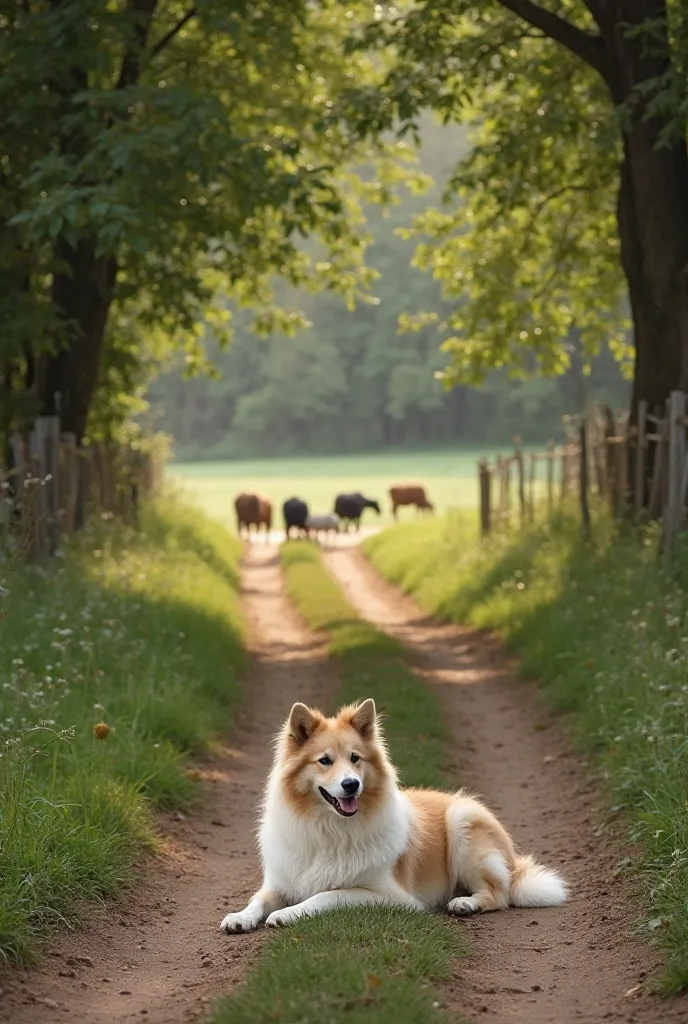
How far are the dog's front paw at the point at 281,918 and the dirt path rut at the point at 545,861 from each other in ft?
2.80

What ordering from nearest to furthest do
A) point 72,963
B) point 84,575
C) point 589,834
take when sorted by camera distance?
point 72,963, point 589,834, point 84,575

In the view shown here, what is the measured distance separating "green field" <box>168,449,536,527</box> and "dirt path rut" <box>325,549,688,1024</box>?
1328 inches

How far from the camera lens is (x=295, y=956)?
5.75 m

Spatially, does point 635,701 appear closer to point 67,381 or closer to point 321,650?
point 321,650

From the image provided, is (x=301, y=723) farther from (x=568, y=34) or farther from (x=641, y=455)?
(x=568, y=34)

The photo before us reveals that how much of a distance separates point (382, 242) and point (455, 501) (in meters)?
45.0

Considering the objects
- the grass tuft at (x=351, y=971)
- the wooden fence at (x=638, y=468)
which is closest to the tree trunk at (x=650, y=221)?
the wooden fence at (x=638, y=468)

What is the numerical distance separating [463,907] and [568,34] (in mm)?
12307

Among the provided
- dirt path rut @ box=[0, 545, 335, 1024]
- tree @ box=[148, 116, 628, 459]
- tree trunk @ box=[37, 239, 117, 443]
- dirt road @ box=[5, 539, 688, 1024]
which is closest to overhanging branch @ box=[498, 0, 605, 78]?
tree trunk @ box=[37, 239, 117, 443]

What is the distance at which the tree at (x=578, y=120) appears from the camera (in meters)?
15.9

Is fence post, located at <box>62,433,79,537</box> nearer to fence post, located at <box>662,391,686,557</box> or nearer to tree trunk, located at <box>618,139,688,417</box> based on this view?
tree trunk, located at <box>618,139,688,417</box>

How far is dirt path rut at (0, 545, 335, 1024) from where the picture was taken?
235 inches

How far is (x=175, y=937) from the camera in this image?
23.6 feet

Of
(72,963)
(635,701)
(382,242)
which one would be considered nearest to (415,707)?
(635,701)
